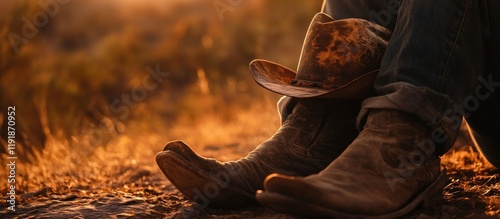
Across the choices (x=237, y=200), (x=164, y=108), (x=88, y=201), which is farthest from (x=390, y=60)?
(x=164, y=108)

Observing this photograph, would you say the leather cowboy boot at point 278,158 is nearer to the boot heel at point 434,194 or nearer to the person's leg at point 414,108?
the person's leg at point 414,108

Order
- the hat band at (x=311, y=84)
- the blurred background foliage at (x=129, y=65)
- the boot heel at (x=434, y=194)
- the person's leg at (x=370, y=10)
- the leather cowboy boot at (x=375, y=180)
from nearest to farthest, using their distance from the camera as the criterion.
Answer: the leather cowboy boot at (x=375, y=180)
the boot heel at (x=434, y=194)
the hat band at (x=311, y=84)
the person's leg at (x=370, y=10)
the blurred background foliage at (x=129, y=65)

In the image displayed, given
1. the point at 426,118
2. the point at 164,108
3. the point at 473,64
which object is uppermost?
the point at 473,64

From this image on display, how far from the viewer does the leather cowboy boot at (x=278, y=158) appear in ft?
4.76

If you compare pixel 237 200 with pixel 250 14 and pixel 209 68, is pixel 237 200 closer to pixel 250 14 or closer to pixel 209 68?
pixel 209 68

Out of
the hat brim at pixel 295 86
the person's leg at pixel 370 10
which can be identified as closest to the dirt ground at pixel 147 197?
the hat brim at pixel 295 86

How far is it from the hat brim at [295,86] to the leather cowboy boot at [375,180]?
3.7 inches

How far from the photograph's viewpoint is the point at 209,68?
8.64 metres

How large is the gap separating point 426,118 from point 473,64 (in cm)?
21

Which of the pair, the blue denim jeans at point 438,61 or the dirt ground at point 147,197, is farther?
the dirt ground at point 147,197

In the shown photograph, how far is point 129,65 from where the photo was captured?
8.65 metres

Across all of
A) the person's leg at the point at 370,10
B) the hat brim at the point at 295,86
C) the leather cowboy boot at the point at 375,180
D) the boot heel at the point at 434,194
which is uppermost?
the person's leg at the point at 370,10

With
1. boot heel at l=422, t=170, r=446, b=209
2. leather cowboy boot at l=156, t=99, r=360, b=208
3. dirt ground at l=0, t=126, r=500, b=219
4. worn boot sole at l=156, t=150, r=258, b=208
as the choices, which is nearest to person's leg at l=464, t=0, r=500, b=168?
dirt ground at l=0, t=126, r=500, b=219

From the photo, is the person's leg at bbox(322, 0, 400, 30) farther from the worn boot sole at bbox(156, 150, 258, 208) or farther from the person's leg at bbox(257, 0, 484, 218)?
the worn boot sole at bbox(156, 150, 258, 208)
